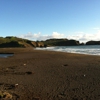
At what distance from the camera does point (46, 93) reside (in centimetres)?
983

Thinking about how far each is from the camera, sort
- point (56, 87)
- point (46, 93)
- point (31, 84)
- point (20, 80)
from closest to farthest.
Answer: point (46, 93) < point (56, 87) < point (31, 84) < point (20, 80)

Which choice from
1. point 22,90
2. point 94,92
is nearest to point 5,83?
point 22,90

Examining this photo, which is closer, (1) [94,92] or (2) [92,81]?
(1) [94,92]

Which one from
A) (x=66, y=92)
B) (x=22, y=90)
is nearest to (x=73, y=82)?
(x=66, y=92)

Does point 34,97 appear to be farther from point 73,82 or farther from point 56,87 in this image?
point 73,82

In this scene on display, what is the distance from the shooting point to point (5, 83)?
12086 millimetres

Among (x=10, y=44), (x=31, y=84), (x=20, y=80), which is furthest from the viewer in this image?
(x=10, y=44)

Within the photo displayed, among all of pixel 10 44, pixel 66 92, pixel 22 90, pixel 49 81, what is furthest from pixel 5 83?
pixel 10 44

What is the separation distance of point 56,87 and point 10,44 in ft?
431

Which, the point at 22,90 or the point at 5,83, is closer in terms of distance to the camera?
the point at 22,90

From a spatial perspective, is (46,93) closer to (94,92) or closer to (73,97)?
(73,97)

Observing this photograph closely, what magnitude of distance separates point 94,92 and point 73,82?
2583 millimetres

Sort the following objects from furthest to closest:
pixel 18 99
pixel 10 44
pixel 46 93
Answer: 1. pixel 10 44
2. pixel 46 93
3. pixel 18 99

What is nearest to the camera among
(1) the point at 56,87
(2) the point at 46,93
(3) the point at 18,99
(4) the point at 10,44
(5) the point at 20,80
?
(3) the point at 18,99
